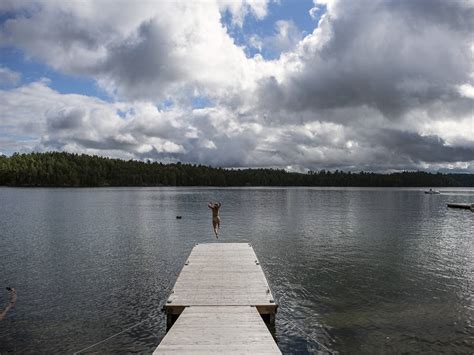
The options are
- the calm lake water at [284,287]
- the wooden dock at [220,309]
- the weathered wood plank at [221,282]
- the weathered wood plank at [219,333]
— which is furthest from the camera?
the calm lake water at [284,287]

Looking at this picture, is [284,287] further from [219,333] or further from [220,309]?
[219,333]

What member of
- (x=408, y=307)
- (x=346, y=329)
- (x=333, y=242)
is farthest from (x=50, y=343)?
(x=333, y=242)

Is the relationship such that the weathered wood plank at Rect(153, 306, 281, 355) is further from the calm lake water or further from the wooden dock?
the calm lake water

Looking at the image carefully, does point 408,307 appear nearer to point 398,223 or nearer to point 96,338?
point 96,338

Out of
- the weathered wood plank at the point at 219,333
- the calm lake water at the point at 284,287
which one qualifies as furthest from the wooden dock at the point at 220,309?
the calm lake water at the point at 284,287

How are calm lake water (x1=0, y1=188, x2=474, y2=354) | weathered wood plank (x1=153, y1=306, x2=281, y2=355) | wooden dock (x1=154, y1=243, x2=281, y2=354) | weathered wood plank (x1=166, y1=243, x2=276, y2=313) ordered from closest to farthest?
weathered wood plank (x1=153, y1=306, x2=281, y2=355) < wooden dock (x1=154, y1=243, x2=281, y2=354) < weathered wood plank (x1=166, y1=243, x2=276, y2=313) < calm lake water (x1=0, y1=188, x2=474, y2=354)

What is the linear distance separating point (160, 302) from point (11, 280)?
12.5 m

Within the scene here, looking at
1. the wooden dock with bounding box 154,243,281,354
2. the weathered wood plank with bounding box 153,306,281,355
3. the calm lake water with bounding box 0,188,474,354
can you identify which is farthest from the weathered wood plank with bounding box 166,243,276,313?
the calm lake water with bounding box 0,188,474,354

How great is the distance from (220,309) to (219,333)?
8.62ft

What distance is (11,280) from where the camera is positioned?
25.5m

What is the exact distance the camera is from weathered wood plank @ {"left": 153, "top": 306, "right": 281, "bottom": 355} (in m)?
11.4

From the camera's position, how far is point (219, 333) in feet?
41.8

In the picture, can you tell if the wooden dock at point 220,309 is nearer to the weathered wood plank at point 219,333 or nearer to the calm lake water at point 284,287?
the weathered wood plank at point 219,333

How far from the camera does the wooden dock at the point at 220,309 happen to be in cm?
1177
